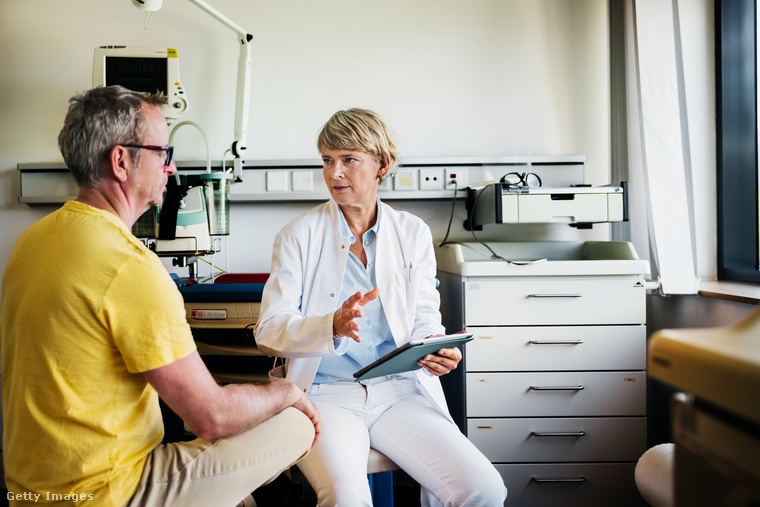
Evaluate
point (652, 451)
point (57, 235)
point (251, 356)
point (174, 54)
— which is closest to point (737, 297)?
point (652, 451)

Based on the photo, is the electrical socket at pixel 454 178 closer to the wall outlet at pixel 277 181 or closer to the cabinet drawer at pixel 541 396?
the wall outlet at pixel 277 181

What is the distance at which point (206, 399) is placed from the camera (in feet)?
2.88

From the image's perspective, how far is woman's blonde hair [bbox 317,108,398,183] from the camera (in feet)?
5.02

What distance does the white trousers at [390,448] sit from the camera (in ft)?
3.75

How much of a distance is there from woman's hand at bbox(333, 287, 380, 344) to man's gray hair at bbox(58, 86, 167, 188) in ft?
1.83

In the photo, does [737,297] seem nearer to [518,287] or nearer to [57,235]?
[518,287]

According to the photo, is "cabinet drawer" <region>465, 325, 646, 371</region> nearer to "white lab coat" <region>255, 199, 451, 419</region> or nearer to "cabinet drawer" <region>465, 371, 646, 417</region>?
"cabinet drawer" <region>465, 371, 646, 417</region>

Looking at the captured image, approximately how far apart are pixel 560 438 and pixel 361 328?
2.92 ft

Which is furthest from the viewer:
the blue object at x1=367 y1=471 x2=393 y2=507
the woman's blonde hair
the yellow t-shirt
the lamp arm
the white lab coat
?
the lamp arm

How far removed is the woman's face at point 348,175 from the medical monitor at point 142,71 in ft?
3.07

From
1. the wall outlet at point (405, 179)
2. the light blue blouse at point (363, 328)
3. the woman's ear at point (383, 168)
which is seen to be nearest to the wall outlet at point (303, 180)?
the wall outlet at point (405, 179)

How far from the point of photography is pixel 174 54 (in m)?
2.12

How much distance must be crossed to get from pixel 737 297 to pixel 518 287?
25.9 inches

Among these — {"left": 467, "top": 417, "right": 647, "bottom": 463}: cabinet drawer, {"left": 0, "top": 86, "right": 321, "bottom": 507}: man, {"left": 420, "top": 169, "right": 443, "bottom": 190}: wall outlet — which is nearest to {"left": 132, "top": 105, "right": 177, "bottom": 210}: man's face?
{"left": 0, "top": 86, "right": 321, "bottom": 507}: man
